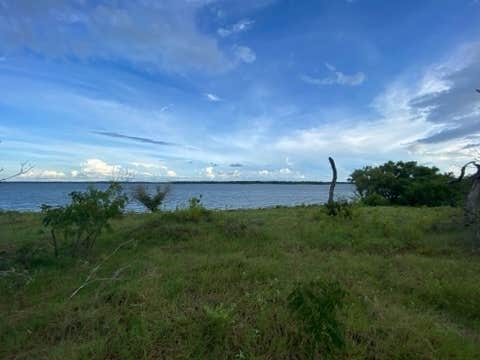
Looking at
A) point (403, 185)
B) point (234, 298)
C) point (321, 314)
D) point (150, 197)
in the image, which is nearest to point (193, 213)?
point (234, 298)

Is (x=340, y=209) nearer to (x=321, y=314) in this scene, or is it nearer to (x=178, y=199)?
(x=321, y=314)

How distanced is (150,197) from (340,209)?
38.9 feet

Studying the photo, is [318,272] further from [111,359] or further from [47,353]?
[47,353]

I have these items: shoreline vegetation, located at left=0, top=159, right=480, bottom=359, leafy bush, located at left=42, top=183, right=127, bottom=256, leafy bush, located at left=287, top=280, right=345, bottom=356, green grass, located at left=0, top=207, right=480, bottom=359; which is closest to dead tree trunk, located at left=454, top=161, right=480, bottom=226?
shoreline vegetation, located at left=0, top=159, right=480, bottom=359

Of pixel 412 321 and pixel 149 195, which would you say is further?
pixel 149 195

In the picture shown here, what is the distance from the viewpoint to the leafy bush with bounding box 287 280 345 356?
278cm

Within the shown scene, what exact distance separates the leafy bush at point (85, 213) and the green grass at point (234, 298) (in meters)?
0.50

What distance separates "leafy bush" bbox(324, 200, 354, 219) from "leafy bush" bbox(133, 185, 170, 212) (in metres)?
10.9

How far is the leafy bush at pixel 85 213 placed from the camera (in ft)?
18.6

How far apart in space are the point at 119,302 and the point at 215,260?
1.94 metres

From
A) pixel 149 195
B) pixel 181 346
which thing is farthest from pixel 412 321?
pixel 149 195

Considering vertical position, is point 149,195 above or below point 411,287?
above

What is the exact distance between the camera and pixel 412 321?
11.0 feet

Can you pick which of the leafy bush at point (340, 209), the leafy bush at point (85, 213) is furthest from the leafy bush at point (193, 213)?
the leafy bush at point (340, 209)
